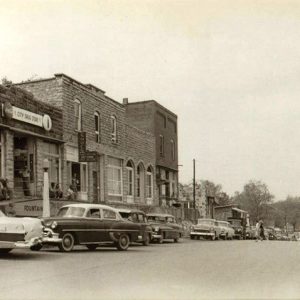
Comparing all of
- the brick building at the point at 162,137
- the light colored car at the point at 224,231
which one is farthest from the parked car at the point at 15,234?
the brick building at the point at 162,137

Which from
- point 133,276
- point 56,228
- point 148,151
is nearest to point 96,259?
point 56,228

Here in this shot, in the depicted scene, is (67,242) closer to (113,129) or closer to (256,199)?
(113,129)

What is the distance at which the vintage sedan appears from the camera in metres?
16.8

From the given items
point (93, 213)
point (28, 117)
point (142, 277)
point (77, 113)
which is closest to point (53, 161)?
point (28, 117)

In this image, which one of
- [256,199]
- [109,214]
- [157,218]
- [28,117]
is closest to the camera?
[109,214]

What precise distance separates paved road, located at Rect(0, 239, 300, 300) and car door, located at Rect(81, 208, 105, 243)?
6.33 ft

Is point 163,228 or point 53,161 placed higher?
point 53,161

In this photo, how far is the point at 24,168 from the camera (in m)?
24.9

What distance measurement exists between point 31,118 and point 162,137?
65.0ft

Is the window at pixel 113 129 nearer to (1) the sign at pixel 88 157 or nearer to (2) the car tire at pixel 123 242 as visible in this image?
(1) the sign at pixel 88 157

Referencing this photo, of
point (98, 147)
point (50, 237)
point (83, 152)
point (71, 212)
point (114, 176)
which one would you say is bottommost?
point (50, 237)

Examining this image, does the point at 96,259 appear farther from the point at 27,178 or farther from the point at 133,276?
the point at 27,178

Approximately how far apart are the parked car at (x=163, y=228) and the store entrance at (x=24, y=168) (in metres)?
5.96

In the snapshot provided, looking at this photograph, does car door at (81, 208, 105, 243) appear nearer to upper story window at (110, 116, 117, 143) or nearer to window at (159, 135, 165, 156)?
upper story window at (110, 116, 117, 143)
